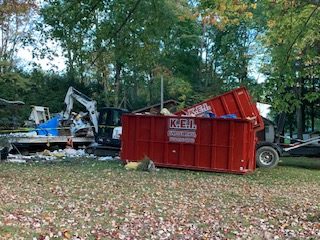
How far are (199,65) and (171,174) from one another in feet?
67.5

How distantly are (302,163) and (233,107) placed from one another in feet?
17.4

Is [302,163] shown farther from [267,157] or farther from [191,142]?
[191,142]

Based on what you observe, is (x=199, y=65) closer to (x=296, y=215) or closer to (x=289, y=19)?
(x=289, y=19)

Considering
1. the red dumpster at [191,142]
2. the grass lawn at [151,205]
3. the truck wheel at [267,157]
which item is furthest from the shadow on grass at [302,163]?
the grass lawn at [151,205]

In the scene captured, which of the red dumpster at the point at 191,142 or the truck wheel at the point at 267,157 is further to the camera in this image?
→ the truck wheel at the point at 267,157

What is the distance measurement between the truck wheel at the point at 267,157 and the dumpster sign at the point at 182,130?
3.22m

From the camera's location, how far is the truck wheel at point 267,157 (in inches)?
664

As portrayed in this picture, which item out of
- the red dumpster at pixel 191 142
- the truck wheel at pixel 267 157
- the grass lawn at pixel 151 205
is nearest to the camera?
the grass lawn at pixel 151 205

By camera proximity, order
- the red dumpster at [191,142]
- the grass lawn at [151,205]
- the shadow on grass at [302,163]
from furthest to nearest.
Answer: the shadow on grass at [302,163]
the red dumpster at [191,142]
the grass lawn at [151,205]

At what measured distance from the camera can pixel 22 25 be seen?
1307 inches

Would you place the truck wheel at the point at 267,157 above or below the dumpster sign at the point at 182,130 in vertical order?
below

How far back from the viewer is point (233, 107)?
16.1 meters

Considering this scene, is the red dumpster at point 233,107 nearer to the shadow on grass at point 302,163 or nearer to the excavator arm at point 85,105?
the shadow on grass at point 302,163

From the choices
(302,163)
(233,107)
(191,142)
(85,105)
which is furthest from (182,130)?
(85,105)
